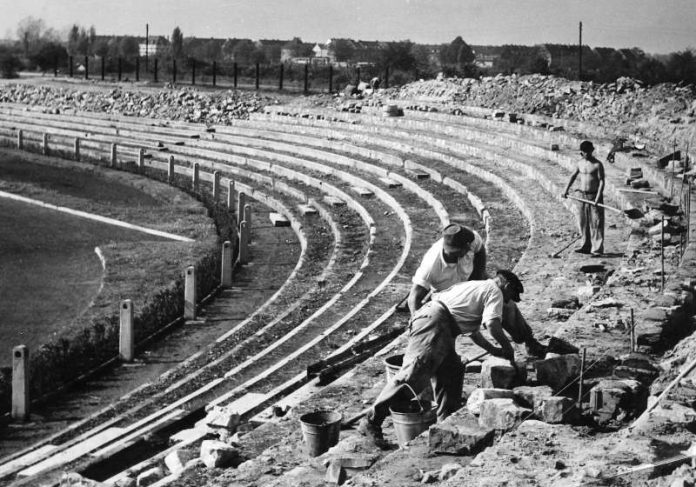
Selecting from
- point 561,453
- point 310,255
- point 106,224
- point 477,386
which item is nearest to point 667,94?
point 310,255

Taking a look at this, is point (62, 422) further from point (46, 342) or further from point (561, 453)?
point (561, 453)

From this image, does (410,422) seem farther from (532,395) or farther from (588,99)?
(588,99)

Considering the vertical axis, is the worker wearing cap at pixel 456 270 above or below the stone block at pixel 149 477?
above

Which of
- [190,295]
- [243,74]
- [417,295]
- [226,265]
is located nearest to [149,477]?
[417,295]

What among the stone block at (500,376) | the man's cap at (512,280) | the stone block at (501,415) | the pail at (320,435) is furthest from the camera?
the stone block at (500,376)

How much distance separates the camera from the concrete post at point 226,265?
1855 centimetres

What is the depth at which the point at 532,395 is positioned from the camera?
873 cm

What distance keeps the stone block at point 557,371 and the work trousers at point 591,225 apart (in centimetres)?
603

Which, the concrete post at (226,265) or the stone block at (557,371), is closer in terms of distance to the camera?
the stone block at (557,371)

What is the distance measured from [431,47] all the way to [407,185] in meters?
69.4

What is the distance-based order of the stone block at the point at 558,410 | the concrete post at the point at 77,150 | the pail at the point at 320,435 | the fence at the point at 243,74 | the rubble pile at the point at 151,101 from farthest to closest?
the fence at the point at 243,74, the rubble pile at the point at 151,101, the concrete post at the point at 77,150, the pail at the point at 320,435, the stone block at the point at 558,410

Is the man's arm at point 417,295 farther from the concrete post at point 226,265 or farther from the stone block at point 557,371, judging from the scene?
the concrete post at point 226,265

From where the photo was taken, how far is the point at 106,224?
24.6m

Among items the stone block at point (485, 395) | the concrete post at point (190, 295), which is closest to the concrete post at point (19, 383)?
the concrete post at point (190, 295)
